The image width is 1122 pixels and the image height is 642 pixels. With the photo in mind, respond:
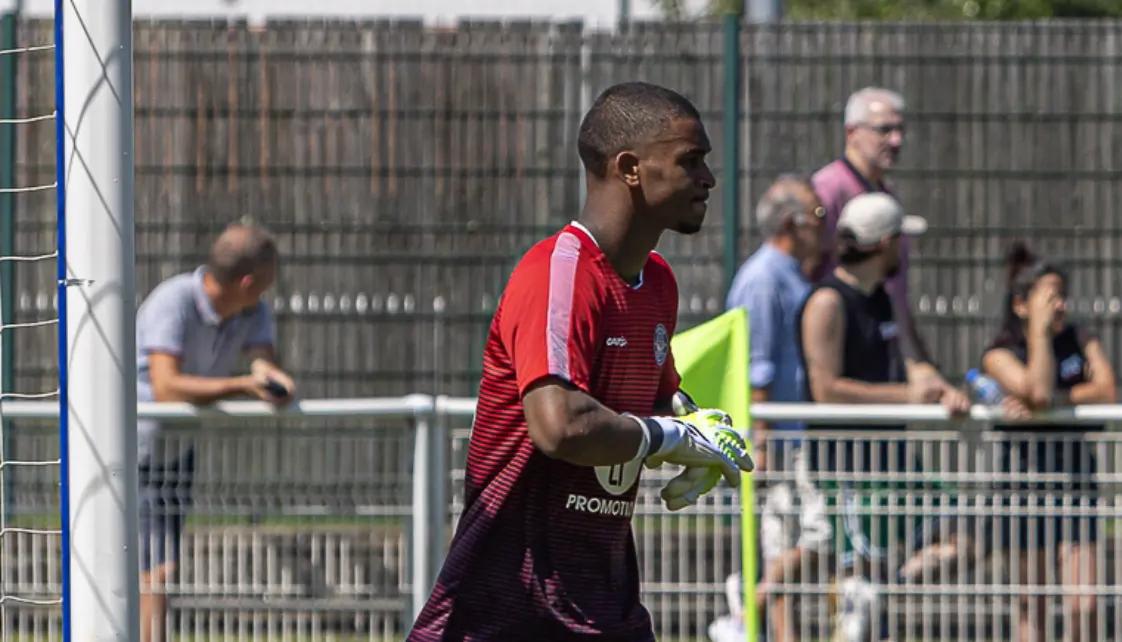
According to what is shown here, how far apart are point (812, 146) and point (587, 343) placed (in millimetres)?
6143

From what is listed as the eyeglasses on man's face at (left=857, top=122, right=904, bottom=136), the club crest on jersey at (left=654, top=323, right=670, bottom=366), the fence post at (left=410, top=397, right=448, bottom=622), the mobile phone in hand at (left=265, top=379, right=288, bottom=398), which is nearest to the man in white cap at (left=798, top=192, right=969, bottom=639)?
the eyeglasses on man's face at (left=857, top=122, right=904, bottom=136)

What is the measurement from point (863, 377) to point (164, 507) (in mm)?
2707

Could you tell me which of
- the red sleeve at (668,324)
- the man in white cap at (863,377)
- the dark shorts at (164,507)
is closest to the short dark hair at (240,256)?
the dark shorts at (164,507)

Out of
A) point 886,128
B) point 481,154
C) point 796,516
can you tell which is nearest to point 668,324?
point 796,516

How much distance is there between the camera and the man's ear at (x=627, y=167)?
441cm

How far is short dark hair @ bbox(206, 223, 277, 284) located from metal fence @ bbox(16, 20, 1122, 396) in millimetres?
2213

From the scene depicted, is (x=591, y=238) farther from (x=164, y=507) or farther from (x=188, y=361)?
(x=188, y=361)

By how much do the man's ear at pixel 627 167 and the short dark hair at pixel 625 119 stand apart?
2 cm

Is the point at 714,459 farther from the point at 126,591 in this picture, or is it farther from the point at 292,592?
the point at 292,592

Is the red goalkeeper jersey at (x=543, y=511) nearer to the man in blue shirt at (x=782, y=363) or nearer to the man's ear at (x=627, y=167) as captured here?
the man's ear at (x=627, y=167)

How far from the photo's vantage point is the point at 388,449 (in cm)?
795

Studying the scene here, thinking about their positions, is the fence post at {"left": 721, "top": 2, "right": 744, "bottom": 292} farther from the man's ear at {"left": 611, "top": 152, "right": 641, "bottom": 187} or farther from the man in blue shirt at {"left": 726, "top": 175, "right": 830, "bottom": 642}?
the man's ear at {"left": 611, "top": 152, "right": 641, "bottom": 187}

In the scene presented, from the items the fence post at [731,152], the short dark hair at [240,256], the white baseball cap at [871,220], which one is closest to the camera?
the white baseball cap at [871,220]

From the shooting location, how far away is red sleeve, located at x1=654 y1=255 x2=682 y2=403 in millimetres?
4609
